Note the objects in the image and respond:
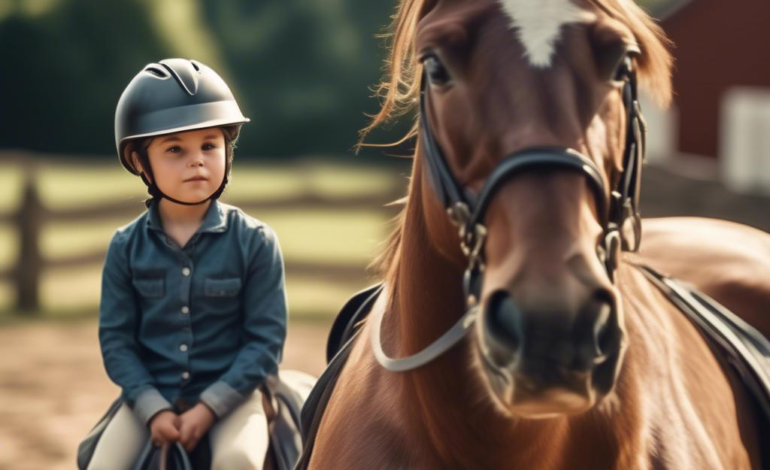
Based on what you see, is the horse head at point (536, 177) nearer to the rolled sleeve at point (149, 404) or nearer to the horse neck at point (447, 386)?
the horse neck at point (447, 386)

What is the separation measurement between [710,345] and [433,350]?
1188 millimetres

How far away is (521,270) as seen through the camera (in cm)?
170

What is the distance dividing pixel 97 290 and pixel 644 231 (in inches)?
381

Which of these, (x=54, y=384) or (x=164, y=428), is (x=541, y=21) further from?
(x=54, y=384)

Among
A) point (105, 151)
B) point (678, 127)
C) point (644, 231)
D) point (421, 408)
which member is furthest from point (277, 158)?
point (421, 408)

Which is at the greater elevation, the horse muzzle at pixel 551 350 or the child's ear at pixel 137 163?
the child's ear at pixel 137 163

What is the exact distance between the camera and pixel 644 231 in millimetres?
3943

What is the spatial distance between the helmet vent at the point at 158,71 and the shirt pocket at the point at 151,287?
537mm

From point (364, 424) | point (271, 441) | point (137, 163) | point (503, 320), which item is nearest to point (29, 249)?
point (137, 163)

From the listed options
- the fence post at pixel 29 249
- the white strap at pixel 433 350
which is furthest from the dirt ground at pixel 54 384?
the white strap at pixel 433 350

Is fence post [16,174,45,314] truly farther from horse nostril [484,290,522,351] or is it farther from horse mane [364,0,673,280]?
horse nostril [484,290,522,351]

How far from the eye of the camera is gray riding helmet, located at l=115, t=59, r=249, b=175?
276 cm

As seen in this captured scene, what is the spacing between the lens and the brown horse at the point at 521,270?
1.70 m

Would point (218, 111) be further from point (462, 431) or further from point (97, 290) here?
point (97, 290)
